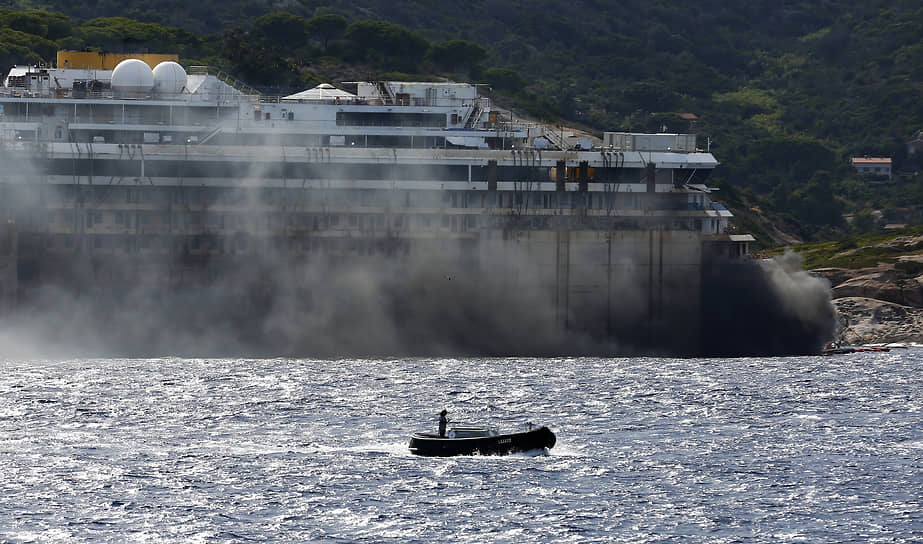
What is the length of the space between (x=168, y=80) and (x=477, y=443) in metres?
56.1

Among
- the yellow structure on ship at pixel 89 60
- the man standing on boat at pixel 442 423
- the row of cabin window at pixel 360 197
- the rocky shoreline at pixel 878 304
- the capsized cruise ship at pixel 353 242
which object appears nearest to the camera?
the man standing on boat at pixel 442 423

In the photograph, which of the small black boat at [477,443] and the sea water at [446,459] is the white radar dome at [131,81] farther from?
the small black boat at [477,443]

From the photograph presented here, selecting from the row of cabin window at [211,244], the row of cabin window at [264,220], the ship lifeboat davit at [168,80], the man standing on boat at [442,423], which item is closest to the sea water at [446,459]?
the man standing on boat at [442,423]

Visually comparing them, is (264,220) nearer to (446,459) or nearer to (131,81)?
(131,81)

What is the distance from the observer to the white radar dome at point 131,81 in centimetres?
11850

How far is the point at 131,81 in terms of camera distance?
389ft

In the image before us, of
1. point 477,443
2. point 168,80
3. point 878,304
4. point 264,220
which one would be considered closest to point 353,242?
point 264,220

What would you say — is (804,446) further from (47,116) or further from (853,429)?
(47,116)

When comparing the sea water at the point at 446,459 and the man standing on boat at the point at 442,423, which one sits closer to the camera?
the sea water at the point at 446,459

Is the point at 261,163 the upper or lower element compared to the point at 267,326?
upper

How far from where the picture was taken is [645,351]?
110875 millimetres

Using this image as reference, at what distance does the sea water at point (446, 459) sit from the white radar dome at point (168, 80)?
24.2 metres

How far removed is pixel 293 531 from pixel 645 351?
5563cm

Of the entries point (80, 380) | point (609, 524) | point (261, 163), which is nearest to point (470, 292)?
point (261, 163)
